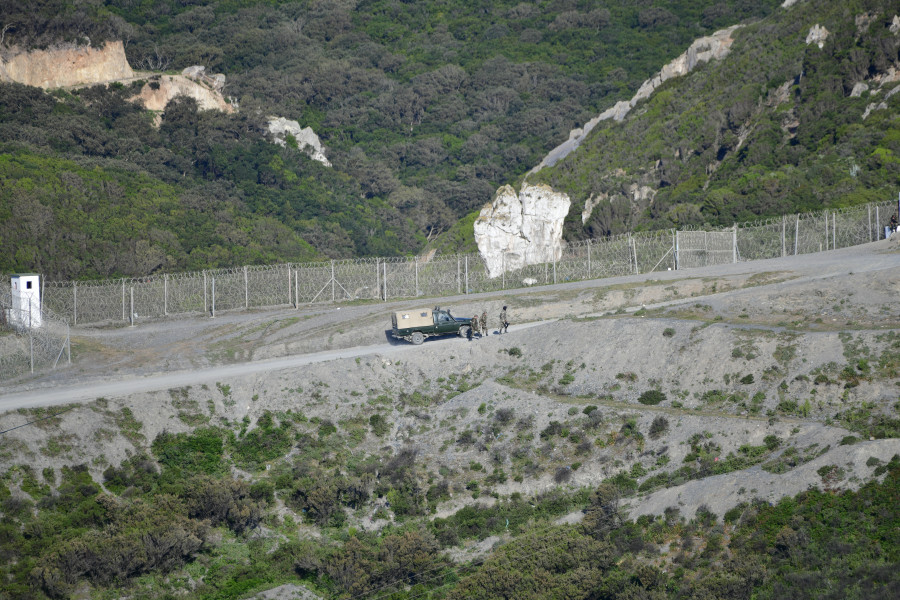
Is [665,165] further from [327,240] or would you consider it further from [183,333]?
[183,333]

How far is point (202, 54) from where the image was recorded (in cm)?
12206

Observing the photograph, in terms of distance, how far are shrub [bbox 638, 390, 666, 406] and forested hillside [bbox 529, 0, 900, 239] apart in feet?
85.7

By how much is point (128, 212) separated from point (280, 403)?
1634 inches

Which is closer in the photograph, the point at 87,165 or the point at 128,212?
the point at 128,212

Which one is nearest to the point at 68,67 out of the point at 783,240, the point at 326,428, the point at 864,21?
the point at 864,21

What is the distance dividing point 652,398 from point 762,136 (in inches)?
1807

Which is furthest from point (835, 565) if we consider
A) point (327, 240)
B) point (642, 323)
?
point (327, 240)

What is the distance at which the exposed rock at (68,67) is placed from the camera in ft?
313

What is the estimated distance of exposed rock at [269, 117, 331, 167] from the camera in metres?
105

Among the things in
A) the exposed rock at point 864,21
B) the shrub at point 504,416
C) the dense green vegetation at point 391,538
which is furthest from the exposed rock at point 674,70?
the dense green vegetation at point 391,538

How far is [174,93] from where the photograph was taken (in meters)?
103

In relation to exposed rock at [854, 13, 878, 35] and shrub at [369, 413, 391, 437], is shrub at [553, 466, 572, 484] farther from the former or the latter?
exposed rock at [854, 13, 878, 35]

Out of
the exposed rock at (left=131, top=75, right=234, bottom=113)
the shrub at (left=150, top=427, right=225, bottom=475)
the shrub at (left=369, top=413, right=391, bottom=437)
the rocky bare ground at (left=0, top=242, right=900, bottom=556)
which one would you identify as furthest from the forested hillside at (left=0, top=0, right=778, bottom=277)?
the shrub at (left=369, top=413, right=391, bottom=437)

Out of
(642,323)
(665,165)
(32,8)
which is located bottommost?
(642,323)
